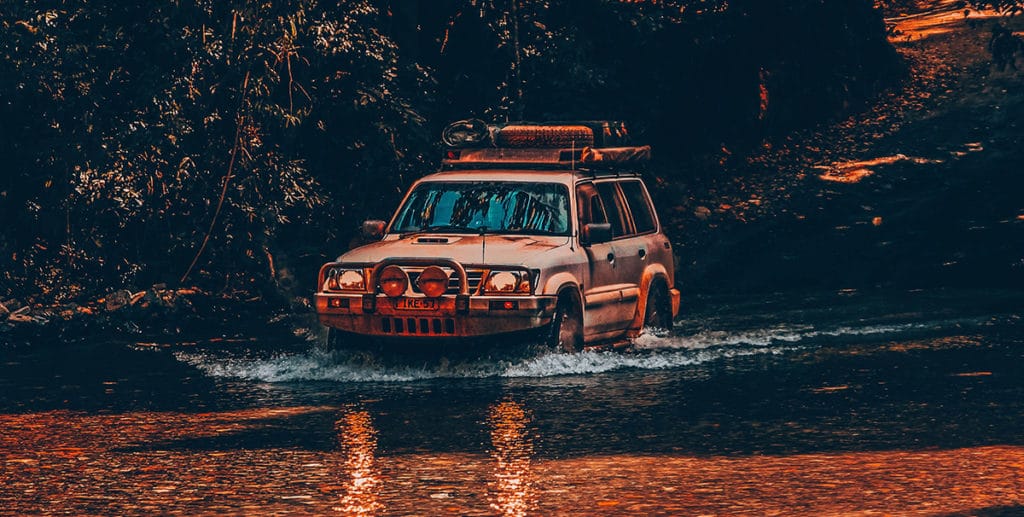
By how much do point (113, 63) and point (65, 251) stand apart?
307cm

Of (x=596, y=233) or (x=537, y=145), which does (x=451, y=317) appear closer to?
(x=596, y=233)

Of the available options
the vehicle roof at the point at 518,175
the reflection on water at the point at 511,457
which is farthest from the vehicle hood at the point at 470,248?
the reflection on water at the point at 511,457

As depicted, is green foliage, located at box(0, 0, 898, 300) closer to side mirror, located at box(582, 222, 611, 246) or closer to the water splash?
the water splash

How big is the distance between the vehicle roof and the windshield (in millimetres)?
49

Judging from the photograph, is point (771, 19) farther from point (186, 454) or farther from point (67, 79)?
point (186, 454)

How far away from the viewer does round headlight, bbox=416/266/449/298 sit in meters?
13.8

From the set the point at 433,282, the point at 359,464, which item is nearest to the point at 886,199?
the point at 433,282

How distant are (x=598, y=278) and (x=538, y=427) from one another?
389 centimetres

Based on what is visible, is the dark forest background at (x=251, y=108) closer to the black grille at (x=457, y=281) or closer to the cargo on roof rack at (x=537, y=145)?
the cargo on roof rack at (x=537, y=145)

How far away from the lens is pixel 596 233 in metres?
14.8

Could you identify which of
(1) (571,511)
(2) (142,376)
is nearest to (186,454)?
(1) (571,511)

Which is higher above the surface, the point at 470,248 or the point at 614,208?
the point at 614,208

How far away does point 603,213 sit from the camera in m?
15.8

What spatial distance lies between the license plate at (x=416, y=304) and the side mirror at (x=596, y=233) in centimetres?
174
